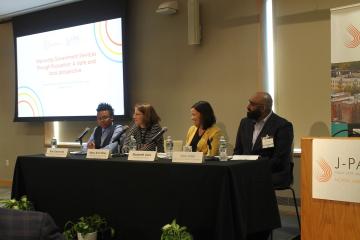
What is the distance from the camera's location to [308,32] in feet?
13.1

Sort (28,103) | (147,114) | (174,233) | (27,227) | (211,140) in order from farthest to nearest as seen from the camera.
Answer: (28,103) → (147,114) → (211,140) → (174,233) → (27,227)

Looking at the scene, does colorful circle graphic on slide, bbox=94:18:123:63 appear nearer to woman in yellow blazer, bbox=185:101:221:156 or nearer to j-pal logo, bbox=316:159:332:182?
woman in yellow blazer, bbox=185:101:221:156

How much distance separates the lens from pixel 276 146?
10.7ft

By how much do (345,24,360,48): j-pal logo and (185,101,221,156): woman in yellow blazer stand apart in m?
1.19

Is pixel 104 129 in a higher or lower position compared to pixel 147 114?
lower

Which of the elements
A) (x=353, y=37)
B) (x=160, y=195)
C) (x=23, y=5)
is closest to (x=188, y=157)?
(x=160, y=195)

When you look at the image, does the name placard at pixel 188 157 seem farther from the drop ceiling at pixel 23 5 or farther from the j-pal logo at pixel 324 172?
the drop ceiling at pixel 23 5

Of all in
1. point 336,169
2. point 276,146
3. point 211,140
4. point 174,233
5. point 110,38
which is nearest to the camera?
point 336,169

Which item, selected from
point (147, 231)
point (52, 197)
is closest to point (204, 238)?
point (147, 231)

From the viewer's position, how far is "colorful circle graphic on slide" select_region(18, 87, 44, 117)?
6.08m

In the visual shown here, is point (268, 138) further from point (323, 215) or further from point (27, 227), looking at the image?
point (27, 227)

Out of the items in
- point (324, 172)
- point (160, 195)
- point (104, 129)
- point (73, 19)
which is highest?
point (73, 19)

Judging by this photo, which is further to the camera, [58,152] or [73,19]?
[73,19]

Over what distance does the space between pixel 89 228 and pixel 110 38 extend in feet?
10.4
